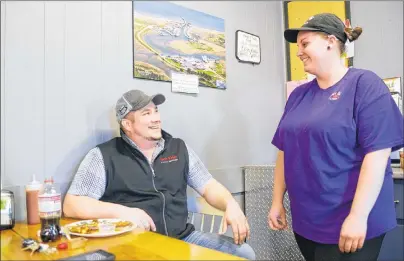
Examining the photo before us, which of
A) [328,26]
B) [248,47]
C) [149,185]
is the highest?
[248,47]

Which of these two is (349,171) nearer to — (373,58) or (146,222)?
(146,222)

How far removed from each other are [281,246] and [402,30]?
1.71m

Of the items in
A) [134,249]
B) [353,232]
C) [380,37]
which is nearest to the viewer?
[134,249]

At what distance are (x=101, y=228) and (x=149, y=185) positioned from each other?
1.44 ft

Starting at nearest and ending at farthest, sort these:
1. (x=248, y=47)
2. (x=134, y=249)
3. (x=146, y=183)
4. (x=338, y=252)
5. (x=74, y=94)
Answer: (x=134, y=249)
(x=338, y=252)
(x=146, y=183)
(x=74, y=94)
(x=248, y=47)

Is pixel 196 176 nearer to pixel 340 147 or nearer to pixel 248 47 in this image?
pixel 340 147

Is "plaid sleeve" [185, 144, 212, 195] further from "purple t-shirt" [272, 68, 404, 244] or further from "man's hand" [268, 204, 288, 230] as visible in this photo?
"purple t-shirt" [272, 68, 404, 244]

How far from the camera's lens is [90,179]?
1547 mm

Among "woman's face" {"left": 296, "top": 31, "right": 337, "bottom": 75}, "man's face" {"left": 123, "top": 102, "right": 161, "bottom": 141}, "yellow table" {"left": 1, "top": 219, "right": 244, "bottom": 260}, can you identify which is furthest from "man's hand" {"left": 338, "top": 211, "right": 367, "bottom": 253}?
"man's face" {"left": 123, "top": 102, "right": 161, "bottom": 141}

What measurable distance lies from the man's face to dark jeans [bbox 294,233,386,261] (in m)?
0.87

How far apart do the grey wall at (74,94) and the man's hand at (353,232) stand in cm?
117

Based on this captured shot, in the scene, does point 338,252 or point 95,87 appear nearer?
point 338,252

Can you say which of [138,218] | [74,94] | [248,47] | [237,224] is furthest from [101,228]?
[248,47]

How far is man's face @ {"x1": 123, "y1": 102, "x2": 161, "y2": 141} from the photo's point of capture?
1.68 m
